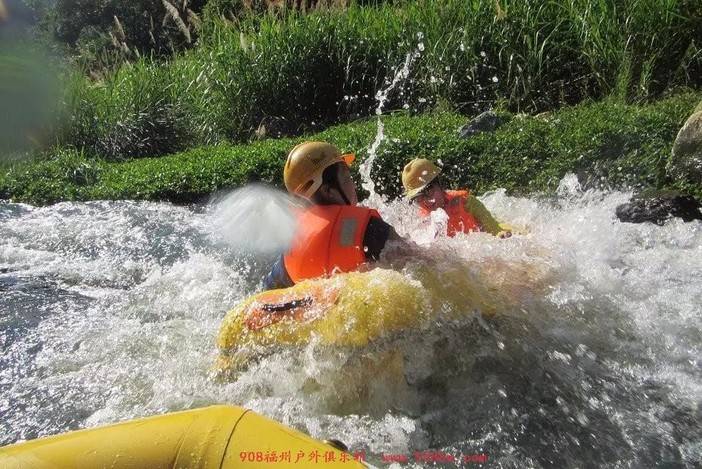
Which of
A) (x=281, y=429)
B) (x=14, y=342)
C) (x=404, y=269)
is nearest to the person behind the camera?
(x=281, y=429)

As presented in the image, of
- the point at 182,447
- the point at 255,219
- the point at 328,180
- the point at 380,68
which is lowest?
the point at 255,219

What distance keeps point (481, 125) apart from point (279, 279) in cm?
404

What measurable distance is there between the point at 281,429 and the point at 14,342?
290 centimetres

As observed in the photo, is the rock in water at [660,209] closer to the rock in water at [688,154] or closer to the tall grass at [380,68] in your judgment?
the rock in water at [688,154]

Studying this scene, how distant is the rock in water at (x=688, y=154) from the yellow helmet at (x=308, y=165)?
3227mm

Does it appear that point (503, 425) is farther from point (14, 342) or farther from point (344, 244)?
point (14, 342)

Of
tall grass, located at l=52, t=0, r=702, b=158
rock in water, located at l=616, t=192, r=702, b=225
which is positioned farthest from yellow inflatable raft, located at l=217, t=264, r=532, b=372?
tall grass, located at l=52, t=0, r=702, b=158

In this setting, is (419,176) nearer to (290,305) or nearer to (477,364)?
(477,364)

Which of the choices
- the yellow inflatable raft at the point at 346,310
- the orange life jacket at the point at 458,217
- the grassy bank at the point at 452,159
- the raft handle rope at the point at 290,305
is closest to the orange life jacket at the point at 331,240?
A: the yellow inflatable raft at the point at 346,310

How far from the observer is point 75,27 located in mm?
16312

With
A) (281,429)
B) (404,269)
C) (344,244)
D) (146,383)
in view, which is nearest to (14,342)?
(146,383)

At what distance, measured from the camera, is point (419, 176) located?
15.5 ft

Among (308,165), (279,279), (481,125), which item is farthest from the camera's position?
(481,125)

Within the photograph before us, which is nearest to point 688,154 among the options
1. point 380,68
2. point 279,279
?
point 279,279
